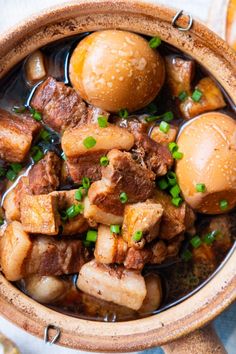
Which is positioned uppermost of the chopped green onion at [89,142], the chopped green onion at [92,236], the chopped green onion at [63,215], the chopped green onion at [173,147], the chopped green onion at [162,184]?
the chopped green onion at [173,147]

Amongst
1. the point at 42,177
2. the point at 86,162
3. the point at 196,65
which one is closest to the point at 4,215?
the point at 42,177

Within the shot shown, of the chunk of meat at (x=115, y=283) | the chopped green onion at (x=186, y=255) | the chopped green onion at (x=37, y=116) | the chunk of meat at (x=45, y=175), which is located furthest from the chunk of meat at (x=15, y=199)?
the chopped green onion at (x=186, y=255)

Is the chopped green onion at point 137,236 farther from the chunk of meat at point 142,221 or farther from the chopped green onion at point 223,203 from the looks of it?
the chopped green onion at point 223,203

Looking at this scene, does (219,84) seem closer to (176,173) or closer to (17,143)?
(176,173)

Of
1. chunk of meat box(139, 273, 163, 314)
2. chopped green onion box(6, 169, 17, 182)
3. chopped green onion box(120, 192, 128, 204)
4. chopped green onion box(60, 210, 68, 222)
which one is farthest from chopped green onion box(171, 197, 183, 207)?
chopped green onion box(6, 169, 17, 182)

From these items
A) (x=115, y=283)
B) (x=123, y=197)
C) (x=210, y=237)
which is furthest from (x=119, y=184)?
(x=210, y=237)
